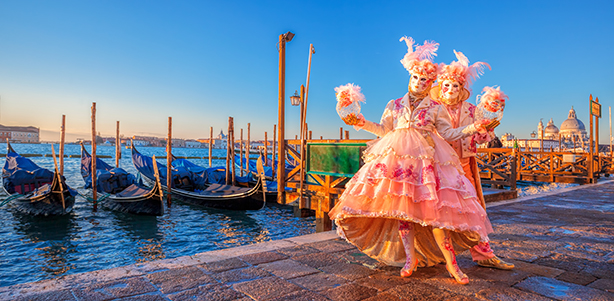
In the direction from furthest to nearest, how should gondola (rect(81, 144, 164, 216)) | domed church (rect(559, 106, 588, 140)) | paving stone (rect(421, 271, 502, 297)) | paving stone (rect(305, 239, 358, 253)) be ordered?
domed church (rect(559, 106, 588, 140)) → gondola (rect(81, 144, 164, 216)) → paving stone (rect(305, 239, 358, 253)) → paving stone (rect(421, 271, 502, 297))

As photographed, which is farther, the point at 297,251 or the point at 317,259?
the point at 297,251

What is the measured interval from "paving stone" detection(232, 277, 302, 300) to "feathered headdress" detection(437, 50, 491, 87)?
1.53m

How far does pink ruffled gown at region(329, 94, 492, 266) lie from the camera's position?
1.87 meters

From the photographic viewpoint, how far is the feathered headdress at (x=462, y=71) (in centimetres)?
221

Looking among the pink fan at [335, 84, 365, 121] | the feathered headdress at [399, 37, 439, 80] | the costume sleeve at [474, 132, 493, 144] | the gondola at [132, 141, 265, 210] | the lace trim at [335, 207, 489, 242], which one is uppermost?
the feathered headdress at [399, 37, 439, 80]

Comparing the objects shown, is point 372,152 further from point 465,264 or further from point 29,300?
point 29,300

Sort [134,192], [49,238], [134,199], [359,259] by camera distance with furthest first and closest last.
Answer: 1. [134,192]
2. [134,199]
3. [49,238]
4. [359,259]

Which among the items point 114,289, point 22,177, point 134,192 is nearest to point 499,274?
point 114,289

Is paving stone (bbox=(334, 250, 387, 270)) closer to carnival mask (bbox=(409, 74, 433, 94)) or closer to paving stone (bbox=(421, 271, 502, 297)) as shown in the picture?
paving stone (bbox=(421, 271, 502, 297))

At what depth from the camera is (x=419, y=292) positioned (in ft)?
5.92

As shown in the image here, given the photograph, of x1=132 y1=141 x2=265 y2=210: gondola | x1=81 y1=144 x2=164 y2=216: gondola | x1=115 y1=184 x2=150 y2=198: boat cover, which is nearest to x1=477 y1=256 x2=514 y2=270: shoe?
x1=132 y1=141 x2=265 y2=210: gondola

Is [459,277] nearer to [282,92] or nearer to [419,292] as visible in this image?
[419,292]

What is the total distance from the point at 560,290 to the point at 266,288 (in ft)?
4.90

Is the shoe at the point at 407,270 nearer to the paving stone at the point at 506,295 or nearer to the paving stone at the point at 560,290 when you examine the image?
the paving stone at the point at 506,295
